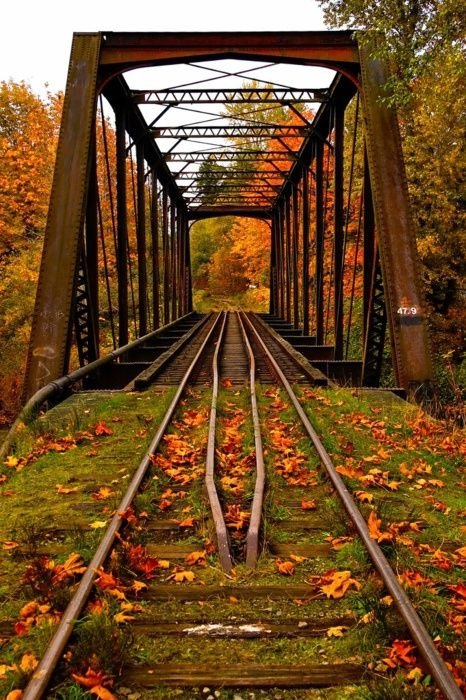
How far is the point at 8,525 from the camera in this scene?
4523 millimetres

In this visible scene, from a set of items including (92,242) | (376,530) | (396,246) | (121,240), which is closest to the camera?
(376,530)

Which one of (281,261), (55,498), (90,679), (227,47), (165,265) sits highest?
(227,47)

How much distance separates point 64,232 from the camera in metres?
9.56

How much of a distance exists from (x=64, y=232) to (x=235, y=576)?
7400 millimetres

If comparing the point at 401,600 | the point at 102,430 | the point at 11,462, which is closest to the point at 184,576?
the point at 401,600

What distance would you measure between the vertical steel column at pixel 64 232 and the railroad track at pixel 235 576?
3417 millimetres

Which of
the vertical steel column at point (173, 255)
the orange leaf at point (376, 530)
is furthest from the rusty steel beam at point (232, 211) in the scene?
the orange leaf at point (376, 530)

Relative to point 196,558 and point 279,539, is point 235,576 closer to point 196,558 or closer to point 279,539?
point 196,558

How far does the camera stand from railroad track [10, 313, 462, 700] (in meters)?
2.64

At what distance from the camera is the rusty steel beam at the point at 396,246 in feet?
29.6

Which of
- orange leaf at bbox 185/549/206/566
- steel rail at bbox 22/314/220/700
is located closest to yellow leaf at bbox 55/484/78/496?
steel rail at bbox 22/314/220/700

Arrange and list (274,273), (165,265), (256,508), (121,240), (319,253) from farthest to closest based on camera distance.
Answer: (274,273) < (165,265) < (319,253) < (121,240) < (256,508)

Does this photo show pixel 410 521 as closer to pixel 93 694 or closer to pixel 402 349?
pixel 93 694

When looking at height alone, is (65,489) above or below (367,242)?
below
